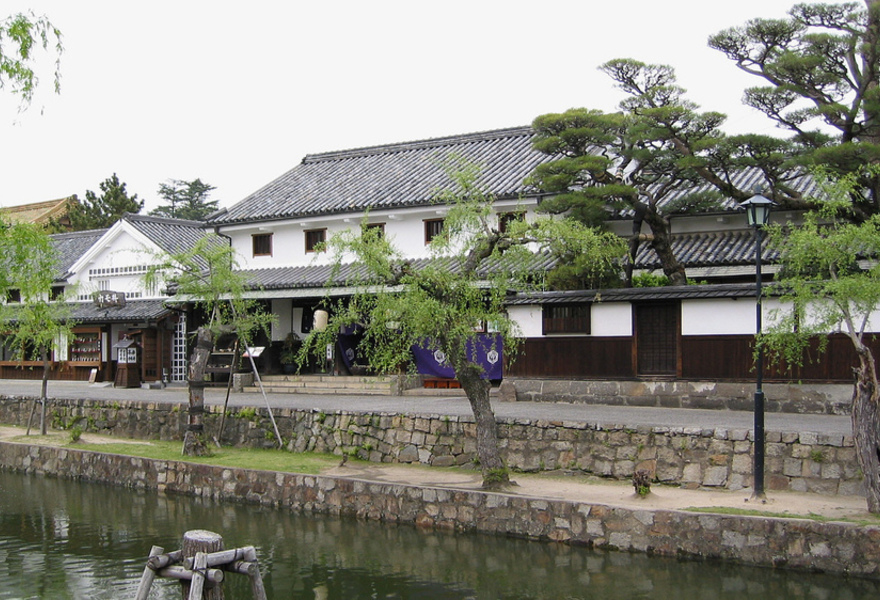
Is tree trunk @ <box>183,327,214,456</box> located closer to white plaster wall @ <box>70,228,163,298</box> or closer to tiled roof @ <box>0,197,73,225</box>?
white plaster wall @ <box>70,228,163,298</box>

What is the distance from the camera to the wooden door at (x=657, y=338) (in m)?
21.9

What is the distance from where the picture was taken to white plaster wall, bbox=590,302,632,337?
22.4 meters

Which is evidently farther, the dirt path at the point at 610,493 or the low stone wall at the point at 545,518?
the dirt path at the point at 610,493

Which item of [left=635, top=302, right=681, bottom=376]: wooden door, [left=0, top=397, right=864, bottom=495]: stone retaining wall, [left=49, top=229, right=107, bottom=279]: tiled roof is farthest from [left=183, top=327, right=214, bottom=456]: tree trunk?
[left=49, top=229, right=107, bottom=279]: tiled roof

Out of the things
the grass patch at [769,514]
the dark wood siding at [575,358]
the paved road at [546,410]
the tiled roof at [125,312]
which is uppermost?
the tiled roof at [125,312]

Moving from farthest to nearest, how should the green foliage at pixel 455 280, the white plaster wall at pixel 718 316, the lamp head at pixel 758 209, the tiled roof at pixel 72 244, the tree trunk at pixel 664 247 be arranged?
the tiled roof at pixel 72 244 < the tree trunk at pixel 664 247 < the white plaster wall at pixel 718 316 < the green foliage at pixel 455 280 < the lamp head at pixel 758 209

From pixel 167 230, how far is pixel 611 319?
2423 cm

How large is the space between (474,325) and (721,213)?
1104 centimetres

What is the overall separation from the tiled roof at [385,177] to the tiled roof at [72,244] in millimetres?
11332

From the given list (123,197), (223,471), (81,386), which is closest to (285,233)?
(81,386)

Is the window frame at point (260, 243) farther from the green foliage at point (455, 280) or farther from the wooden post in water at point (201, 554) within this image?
the wooden post in water at point (201, 554)

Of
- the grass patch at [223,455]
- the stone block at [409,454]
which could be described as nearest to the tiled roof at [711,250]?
the stone block at [409,454]

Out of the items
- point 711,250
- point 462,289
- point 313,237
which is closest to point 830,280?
point 462,289

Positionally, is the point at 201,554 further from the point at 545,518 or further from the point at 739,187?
the point at 739,187
